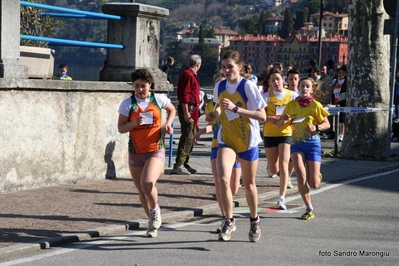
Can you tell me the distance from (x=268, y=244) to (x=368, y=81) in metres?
9.65

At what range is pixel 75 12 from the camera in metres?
12.6

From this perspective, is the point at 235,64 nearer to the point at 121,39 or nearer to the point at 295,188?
the point at 295,188

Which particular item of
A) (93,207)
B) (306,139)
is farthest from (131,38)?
(306,139)

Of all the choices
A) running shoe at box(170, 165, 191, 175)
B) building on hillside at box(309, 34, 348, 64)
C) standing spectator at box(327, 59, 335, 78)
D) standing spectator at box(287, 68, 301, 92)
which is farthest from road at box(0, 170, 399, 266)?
building on hillside at box(309, 34, 348, 64)

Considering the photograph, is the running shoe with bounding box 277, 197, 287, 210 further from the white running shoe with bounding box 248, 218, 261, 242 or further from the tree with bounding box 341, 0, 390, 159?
the tree with bounding box 341, 0, 390, 159

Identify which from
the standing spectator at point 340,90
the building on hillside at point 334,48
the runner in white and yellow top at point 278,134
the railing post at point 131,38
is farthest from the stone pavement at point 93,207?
the building on hillside at point 334,48

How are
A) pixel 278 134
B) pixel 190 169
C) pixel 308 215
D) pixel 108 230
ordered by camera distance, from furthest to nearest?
1. pixel 190 169
2. pixel 278 134
3. pixel 308 215
4. pixel 108 230

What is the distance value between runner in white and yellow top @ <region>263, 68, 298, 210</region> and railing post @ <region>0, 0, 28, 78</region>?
3.08m

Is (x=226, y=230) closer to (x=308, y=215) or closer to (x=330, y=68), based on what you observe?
(x=308, y=215)

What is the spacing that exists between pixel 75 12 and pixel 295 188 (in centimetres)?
382

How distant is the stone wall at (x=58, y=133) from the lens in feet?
37.3

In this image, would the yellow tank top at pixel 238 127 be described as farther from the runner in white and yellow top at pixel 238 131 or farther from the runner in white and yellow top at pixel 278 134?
the runner in white and yellow top at pixel 278 134

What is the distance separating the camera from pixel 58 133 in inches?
481

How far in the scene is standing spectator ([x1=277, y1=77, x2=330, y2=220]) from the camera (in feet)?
33.5
